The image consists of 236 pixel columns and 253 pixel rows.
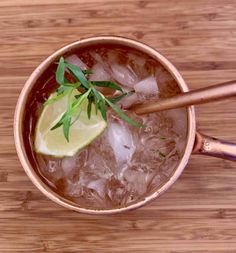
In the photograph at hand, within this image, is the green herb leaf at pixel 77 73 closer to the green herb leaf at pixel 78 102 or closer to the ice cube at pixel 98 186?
the green herb leaf at pixel 78 102

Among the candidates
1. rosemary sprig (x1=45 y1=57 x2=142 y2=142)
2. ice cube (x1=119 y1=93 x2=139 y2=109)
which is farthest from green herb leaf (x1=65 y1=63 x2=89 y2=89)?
ice cube (x1=119 y1=93 x2=139 y2=109)

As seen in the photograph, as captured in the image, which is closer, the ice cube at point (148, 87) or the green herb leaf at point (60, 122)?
the green herb leaf at point (60, 122)

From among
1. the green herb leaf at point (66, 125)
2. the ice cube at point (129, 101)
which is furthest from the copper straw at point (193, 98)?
the green herb leaf at point (66, 125)

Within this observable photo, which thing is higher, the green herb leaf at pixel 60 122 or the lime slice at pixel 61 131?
the green herb leaf at pixel 60 122

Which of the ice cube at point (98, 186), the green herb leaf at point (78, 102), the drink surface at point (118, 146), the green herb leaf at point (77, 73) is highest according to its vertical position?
the green herb leaf at point (77, 73)

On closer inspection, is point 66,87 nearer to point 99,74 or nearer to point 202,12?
point 99,74

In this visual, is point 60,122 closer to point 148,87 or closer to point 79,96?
point 79,96

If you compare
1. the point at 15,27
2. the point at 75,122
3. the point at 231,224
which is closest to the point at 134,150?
the point at 75,122

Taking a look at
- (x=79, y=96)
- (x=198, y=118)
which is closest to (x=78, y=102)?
(x=79, y=96)
